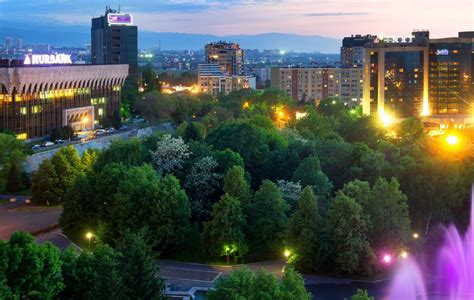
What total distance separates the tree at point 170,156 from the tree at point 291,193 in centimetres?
549

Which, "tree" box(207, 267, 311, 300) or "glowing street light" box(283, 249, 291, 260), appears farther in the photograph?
"glowing street light" box(283, 249, 291, 260)

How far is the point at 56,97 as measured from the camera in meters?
64.5

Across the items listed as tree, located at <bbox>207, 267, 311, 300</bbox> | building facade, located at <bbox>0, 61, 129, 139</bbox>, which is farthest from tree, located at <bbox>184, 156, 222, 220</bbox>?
building facade, located at <bbox>0, 61, 129, 139</bbox>

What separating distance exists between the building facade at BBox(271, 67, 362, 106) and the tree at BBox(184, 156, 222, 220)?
231ft

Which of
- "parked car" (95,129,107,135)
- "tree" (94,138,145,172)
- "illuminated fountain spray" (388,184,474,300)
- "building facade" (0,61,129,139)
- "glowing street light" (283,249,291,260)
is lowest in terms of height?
"illuminated fountain spray" (388,184,474,300)

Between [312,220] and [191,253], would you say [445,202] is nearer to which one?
[312,220]

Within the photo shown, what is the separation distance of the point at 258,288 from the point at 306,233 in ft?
31.0

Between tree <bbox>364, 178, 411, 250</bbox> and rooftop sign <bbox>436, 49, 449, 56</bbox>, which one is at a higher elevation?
rooftop sign <bbox>436, 49, 449, 56</bbox>

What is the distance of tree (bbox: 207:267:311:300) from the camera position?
63.1 ft

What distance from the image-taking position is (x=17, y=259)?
20406 mm

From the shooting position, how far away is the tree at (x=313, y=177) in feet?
116

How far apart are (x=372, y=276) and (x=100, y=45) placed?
114 metres

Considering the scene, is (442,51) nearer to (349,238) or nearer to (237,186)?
(237,186)

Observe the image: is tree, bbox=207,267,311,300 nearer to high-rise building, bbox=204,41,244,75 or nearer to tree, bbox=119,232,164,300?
tree, bbox=119,232,164,300
